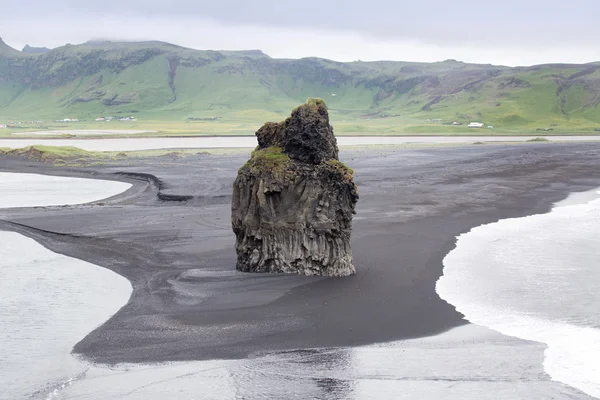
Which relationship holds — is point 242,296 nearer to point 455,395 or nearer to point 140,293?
point 140,293

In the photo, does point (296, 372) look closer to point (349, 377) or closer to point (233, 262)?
point (349, 377)

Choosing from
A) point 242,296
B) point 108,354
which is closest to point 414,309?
point 242,296

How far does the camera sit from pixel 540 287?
22234 mm

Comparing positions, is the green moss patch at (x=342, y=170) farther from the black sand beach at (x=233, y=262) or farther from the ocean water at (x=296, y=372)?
the ocean water at (x=296, y=372)

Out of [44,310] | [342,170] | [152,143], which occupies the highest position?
[342,170]

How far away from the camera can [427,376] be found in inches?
594

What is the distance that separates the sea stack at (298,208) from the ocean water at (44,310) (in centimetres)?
474

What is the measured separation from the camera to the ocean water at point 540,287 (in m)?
16.6

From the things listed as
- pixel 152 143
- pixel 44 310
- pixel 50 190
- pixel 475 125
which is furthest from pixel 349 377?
pixel 475 125

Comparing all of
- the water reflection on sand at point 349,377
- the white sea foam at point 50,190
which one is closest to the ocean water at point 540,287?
the water reflection on sand at point 349,377

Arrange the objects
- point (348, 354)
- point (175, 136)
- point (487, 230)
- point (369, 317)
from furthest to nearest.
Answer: point (175, 136)
point (487, 230)
point (369, 317)
point (348, 354)

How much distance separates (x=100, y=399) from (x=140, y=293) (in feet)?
24.6

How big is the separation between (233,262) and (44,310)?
6.99 meters

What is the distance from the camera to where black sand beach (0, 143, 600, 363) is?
17.3m
